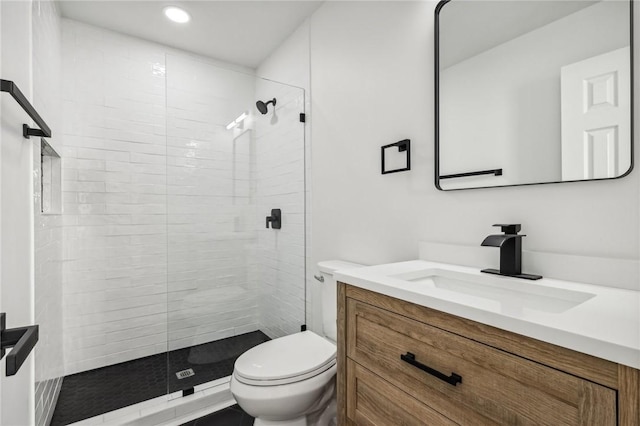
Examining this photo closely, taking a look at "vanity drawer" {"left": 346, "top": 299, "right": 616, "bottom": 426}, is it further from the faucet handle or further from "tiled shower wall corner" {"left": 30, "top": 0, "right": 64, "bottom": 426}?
"tiled shower wall corner" {"left": 30, "top": 0, "right": 64, "bottom": 426}

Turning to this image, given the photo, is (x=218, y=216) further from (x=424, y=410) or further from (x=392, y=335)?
(x=424, y=410)

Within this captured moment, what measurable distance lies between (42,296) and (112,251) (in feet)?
2.80

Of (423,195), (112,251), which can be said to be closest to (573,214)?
(423,195)

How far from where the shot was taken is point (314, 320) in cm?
223

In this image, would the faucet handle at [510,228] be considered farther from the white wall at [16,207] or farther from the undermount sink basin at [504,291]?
the white wall at [16,207]

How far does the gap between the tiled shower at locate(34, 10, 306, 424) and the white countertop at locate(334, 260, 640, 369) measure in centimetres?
133

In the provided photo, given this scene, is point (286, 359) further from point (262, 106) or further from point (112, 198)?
point (112, 198)

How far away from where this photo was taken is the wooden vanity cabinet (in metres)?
0.56

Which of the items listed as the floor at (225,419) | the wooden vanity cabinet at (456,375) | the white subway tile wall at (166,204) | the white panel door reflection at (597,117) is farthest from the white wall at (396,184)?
the floor at (225,419)

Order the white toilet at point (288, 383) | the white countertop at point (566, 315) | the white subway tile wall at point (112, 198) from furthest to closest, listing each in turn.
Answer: the white subway tile wall at point (112, 198) → the white toilet at point (288, 383) → the white countertop at point (566, 315)

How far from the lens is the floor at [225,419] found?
1764mm

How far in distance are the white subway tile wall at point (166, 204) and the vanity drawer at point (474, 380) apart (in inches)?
51.5

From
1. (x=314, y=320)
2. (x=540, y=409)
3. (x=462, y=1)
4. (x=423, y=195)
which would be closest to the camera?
(x=540, y=409)

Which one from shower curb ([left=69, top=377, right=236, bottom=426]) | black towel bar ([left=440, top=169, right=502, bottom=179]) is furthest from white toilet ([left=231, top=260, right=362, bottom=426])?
black towel bar ([left=440, top=169, right=502, bottom=179])
